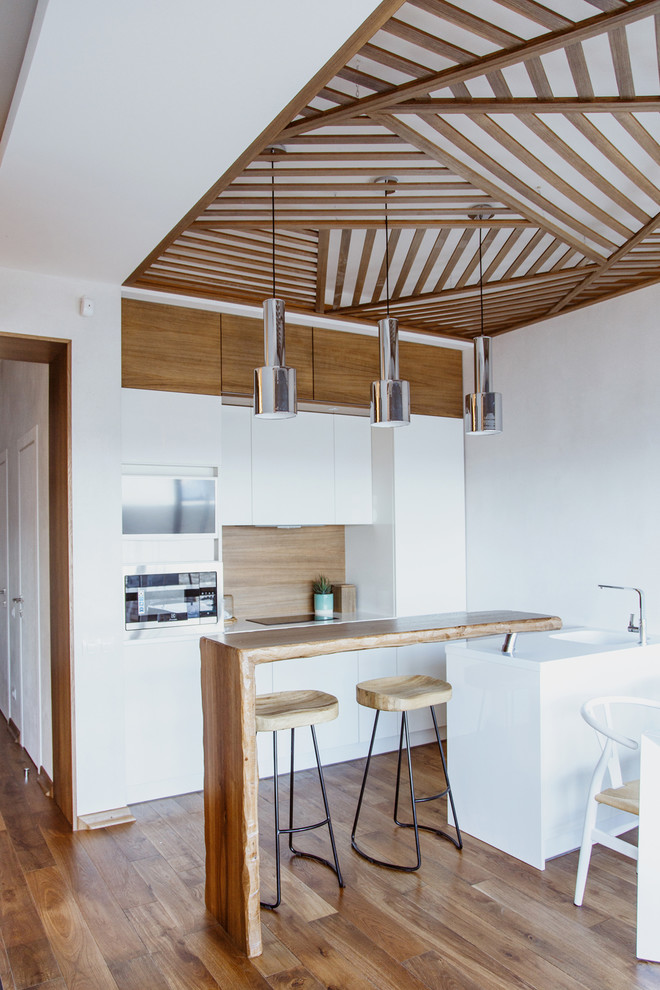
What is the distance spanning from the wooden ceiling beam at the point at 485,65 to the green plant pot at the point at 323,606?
323 cm

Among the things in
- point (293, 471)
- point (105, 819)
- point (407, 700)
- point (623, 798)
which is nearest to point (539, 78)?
point (407, 700)

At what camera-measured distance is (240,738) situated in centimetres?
249

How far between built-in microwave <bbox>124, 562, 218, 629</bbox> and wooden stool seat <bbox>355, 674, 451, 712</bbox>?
4.02 feet

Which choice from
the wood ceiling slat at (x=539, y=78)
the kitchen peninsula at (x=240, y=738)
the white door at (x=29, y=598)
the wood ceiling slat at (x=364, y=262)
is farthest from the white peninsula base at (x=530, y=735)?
the white door at (x=29, y=598)

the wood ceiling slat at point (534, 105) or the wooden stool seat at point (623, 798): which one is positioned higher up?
the wood ceiling slat at point (534, 105)

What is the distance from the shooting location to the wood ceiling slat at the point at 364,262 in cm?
345

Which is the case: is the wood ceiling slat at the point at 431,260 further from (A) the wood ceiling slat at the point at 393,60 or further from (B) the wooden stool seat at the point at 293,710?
(B) the wooden stool seat at the point at 293,710

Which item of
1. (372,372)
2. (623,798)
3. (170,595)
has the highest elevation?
(372,372)

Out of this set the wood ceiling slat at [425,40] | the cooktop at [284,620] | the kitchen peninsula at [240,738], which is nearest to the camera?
the wood ceiling slat at [425,40]

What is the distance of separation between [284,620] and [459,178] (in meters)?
2.92

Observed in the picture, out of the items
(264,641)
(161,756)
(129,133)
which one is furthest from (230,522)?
(129,133)

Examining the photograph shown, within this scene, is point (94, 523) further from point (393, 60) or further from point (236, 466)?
point (393, 60)

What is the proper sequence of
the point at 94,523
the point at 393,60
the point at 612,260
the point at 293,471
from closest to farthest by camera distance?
the point at 393,60
the point at 612,260
the point at 94,523
the point at 293,471

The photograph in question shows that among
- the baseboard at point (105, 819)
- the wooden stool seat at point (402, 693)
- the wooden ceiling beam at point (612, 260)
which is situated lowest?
the baseboard at point (105, 819)
